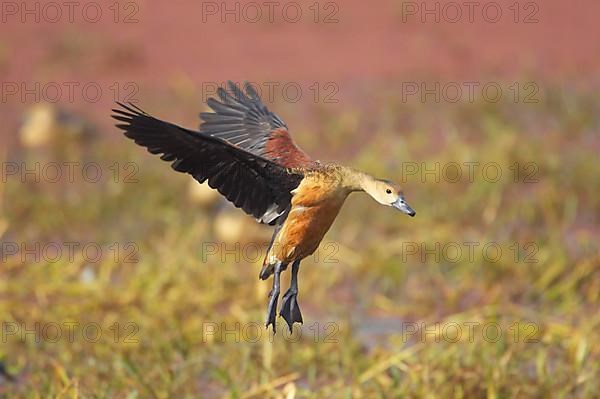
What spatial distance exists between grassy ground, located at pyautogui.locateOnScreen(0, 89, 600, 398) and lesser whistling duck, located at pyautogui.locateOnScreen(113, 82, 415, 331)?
0.89 metres

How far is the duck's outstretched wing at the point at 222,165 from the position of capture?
10.9 feet

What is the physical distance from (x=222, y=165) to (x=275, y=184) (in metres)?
0.17

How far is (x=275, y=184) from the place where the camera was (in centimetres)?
355

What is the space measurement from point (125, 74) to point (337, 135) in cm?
229

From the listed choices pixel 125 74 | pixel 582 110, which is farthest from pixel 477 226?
pixel 125 74

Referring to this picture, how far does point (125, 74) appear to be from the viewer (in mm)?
10586

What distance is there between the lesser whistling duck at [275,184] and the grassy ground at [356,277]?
889 mm
